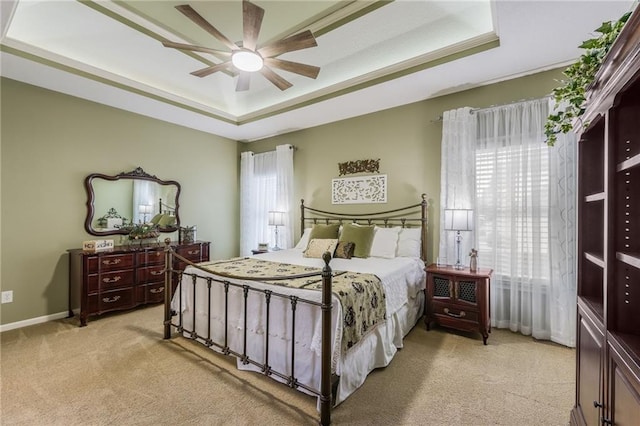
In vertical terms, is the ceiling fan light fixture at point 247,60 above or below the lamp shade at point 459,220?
above

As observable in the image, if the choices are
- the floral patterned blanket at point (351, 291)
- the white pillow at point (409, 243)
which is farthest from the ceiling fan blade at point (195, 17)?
the white pillow at point (409, 243)

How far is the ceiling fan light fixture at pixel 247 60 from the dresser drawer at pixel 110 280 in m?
2.97

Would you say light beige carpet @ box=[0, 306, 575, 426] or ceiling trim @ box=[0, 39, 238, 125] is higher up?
ceiling trim @ box=[0, 39, 238, 125]

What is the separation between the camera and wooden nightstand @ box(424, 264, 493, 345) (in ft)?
9.74

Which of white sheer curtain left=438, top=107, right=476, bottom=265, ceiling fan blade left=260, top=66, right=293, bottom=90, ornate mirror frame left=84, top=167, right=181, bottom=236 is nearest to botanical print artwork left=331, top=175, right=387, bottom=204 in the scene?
white sheer curtain left=438, top=107, right=476, bottom=265

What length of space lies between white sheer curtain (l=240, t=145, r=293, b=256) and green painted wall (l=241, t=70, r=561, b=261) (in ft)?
1.05

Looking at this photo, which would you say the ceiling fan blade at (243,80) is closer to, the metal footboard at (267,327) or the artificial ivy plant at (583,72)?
the metal footboard at (267,327)

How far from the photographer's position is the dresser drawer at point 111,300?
Result: 3.54 m

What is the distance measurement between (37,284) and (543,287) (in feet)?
18.9

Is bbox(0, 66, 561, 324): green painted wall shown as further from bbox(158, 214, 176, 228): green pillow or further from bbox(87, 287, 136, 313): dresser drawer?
bbox(87, 287, 136, 313): dresser drawer

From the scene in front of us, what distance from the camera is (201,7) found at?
2.82m

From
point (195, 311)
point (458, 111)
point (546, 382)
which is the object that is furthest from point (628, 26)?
point (195, 311)

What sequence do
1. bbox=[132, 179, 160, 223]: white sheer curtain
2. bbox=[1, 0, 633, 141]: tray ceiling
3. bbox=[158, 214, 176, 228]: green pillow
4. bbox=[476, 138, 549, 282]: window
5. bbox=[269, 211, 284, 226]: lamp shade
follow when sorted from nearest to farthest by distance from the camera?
1. bbox=[1, 0, 633, 141]: tray ceiling
2. bbox=[476, 138, 549, 282]: window
3. bbox=[132, 179, 160, 223]: white sheer curtain
4. bbox=[158, 214, 176, 228]: green pillow
5. bbox=[269, 211, 284, 226]: lamp shade

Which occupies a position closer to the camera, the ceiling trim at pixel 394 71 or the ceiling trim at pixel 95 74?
the ceiling trim at pixel 394 71
